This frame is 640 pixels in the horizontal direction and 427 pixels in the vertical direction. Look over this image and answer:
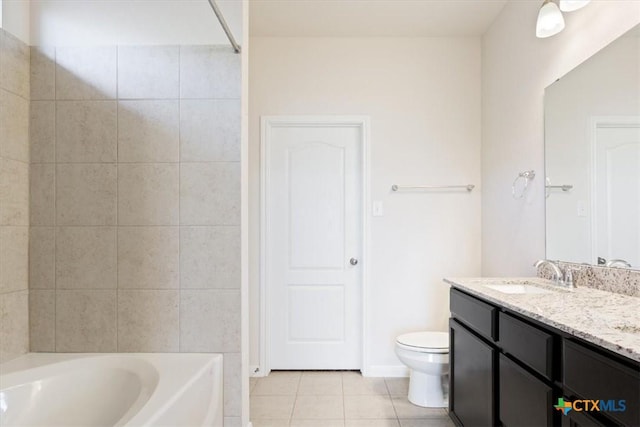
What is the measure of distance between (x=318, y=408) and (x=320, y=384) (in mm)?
364

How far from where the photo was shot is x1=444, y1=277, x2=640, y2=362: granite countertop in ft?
3.04

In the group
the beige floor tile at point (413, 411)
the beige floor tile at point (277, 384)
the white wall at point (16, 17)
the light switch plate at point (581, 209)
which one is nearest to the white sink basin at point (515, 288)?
the light switch plate at point (581, 209)

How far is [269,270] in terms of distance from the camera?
117 inches

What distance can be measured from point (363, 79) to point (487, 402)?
235 centimetres

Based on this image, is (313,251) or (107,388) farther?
(313,251)

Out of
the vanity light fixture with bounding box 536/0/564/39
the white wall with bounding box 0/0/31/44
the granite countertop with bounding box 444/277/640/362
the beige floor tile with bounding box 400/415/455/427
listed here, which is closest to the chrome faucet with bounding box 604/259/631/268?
the granite countertop with bounding box 444/277/640/362

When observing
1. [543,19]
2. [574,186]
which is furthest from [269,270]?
[543,19]

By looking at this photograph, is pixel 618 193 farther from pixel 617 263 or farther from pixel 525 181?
pixel 525 181

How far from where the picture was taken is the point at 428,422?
2.21 metres

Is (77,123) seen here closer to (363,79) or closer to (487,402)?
(363,79)

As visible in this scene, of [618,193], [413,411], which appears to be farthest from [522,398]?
[413,411]

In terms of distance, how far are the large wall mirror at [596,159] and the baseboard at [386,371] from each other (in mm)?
1446

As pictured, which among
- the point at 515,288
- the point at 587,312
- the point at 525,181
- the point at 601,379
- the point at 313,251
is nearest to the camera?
the point at 601,379

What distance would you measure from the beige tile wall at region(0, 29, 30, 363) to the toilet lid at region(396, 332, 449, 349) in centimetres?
209
